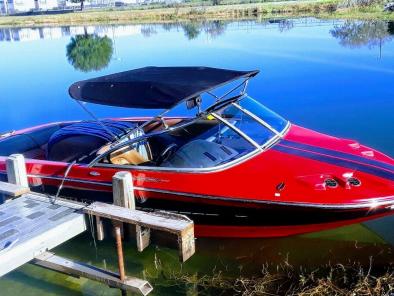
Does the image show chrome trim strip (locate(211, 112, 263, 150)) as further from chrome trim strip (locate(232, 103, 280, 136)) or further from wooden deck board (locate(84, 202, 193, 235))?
wooden deck board (locate(84, 202, 193, 235))

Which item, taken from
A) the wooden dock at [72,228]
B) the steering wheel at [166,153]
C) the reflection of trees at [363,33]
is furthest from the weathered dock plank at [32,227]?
the reflection of trees at [363,33]

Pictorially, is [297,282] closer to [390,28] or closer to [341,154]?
[341,154]

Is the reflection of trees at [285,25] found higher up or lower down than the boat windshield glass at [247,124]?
lower down

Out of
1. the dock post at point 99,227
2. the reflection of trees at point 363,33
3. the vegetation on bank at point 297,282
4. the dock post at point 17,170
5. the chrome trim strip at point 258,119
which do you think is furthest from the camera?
the reflection of trees at point 363,33

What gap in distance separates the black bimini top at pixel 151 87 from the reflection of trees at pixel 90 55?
598 inches

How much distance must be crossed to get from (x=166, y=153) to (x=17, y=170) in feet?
6.31

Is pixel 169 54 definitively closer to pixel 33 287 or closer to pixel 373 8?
pixel 33 287

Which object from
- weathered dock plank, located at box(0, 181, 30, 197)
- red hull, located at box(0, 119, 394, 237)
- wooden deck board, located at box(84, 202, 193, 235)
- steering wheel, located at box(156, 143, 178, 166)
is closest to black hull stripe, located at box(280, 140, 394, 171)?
red hull, located at box(0, 119, 394, 237)

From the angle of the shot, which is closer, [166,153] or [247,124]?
[166,153]

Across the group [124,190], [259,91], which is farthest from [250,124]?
[259,91]

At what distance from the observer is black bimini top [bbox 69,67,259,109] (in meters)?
5.55

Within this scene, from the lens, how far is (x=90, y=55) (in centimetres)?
2602

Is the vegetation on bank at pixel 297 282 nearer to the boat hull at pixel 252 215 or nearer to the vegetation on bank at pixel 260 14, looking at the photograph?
the boat hull at pixel 252 215

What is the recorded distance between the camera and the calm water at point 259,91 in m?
5.72
